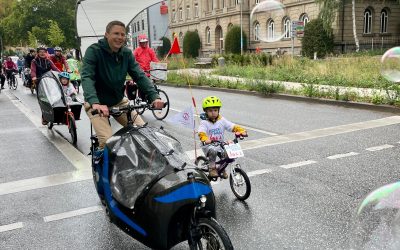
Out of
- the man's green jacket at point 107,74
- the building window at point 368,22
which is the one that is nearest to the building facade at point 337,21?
the building window at point 368,22

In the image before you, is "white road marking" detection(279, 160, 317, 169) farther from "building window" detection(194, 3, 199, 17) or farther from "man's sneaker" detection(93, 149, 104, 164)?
"building window" detection(194, 3, 199, 17)

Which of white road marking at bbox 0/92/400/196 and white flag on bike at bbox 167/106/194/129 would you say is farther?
white road marking at bbox 0/92/400/196

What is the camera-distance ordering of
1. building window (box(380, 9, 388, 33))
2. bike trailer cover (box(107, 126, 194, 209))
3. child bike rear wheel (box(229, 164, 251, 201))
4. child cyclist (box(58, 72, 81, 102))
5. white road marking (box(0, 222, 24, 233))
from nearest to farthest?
bike trailer cover (box(107, 126, 194, 209))
white road marking (box(0, 222, 24, 233))
child bike rear wheel (box(229, 164, 251, 201))
child cyclist (box(58, 72, 81, 102))
building window (box(380, 9, 388, 33))

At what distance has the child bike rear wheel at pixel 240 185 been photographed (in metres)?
5.04

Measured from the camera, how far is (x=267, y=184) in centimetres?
558

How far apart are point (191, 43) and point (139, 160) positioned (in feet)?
202

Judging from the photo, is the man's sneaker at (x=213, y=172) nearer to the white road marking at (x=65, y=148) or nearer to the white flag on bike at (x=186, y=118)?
the white flag on bike at (x=186, y=118)

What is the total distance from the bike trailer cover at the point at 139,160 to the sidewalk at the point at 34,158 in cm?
269

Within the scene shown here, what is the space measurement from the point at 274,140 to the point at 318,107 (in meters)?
4.55

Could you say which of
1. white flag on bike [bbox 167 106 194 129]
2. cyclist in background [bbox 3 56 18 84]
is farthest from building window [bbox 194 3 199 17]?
white flag on bike [bbox 167 106 194 129]

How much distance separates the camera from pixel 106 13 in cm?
1636

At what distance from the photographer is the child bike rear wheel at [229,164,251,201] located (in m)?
5.04

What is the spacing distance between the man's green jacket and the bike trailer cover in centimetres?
75

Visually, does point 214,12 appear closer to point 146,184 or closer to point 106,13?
point 106,13
